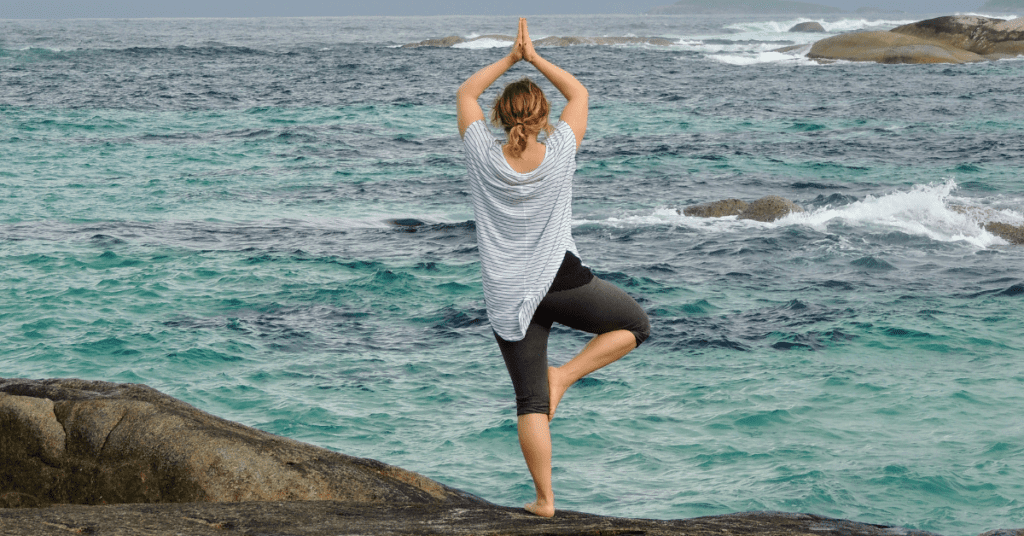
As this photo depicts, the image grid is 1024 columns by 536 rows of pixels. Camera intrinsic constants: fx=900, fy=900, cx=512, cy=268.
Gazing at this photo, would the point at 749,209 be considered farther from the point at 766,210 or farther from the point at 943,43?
the point at 943,43

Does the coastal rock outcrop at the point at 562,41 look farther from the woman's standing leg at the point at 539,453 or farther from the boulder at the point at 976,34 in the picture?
the woman's standing leg at the point at 539,453

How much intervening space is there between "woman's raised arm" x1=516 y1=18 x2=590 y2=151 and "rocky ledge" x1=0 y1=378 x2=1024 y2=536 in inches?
72.3

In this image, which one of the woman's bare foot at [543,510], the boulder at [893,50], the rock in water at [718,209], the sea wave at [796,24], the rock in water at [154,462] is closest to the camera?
the woman's bare foot at [543,510]

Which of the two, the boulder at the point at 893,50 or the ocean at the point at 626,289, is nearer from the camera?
the ocean at the point at 626,289

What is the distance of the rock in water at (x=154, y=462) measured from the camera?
4.65m

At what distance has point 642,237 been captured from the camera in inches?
619

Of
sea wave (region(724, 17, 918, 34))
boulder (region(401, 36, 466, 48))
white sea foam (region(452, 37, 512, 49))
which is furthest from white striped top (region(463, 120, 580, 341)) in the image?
sea wave (region(724, 17, 918, 34))

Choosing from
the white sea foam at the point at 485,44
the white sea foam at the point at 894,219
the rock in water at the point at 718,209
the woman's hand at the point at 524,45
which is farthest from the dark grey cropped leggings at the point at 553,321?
the white sea foam at the point at 485,44

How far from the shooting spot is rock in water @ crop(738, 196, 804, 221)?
16.7 meters

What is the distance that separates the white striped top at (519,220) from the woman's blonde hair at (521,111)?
96mm

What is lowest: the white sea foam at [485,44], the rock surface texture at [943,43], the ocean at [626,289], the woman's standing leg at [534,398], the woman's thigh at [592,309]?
the ocean at [626,289]

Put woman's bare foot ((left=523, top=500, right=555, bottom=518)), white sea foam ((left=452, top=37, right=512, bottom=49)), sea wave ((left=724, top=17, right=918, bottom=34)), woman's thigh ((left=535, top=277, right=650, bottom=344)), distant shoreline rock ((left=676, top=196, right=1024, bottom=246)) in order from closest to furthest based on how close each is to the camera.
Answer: woman's thigh ((left=535, top=277, right=650, bottom=344)) → woman's bare foot ((left=523, top=500, right=555, bottom=518)) → distant shoreline rock ((left=676, top=196, right=1024, bottom=246)) → white sea foam ((left=452, top=37, right=512, bottom=49)) → sea wave ((left=724, top=17, right=918, bottom=34))

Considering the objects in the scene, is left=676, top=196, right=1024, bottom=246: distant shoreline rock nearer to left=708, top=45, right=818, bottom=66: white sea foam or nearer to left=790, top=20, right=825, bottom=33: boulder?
left=708, top=45, right=818, bottom=66: white sea foam

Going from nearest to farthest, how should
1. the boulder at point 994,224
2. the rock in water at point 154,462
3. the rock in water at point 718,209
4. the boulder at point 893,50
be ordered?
the rock in water at point 154,462 → the boulder at point 994,224 → the rock in water at point 718,209 → the boulder at point 893,50
